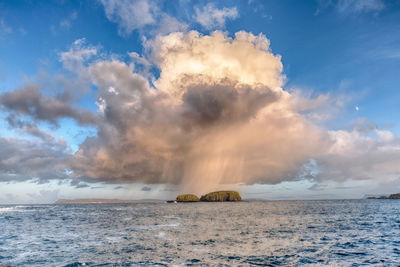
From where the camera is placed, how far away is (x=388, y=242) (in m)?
32.7

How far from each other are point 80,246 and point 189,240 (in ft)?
45.1

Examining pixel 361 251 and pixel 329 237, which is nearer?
pixel 361 251

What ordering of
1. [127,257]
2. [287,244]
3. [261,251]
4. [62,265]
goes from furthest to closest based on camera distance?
1. [287,244]
2. [261,251]
3. [127,257]
4. [62,265]

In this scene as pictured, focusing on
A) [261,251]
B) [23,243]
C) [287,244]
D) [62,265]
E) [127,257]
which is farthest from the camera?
[23,243]

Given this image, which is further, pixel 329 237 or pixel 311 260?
pixel 329 237

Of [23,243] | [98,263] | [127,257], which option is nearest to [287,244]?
[127,257]

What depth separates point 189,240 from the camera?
3528 cm

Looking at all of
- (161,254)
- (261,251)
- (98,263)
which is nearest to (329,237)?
(261,251)

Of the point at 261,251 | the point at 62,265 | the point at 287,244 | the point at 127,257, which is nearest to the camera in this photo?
the point at 62,265

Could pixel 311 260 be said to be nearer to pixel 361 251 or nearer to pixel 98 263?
pixel 361 251

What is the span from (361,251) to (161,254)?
70.1 feet

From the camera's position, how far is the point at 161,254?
26641mm

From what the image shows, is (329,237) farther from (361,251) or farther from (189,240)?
(189,240)

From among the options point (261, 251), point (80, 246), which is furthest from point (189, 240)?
point (80, 246)
